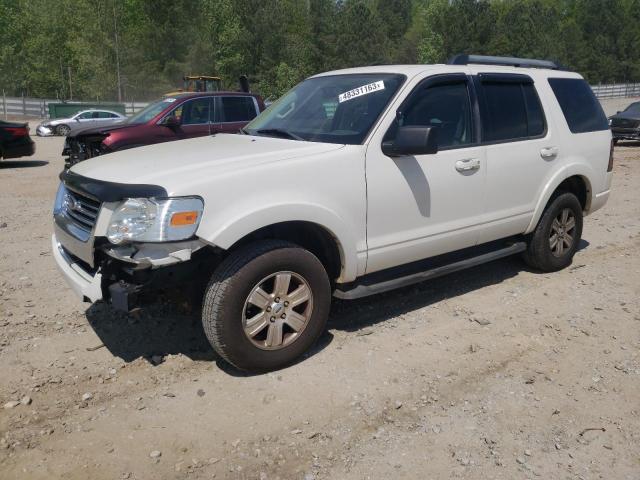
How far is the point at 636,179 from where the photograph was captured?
11414 millimetres

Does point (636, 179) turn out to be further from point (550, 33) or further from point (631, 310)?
point (550, 33)

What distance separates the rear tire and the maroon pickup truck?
663 centimetres

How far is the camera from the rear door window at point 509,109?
4.73 meters

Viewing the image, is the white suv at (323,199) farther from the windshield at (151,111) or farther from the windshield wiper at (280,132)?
the windshield at (151,111)

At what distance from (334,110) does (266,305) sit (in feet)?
5.14

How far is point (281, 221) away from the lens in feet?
11.6

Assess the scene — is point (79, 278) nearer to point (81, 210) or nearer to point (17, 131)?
point (81, 210)

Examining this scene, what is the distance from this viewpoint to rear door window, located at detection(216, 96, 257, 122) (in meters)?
11.1

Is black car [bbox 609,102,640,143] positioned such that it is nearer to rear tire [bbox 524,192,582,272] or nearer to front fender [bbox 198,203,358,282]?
rear tire [bbox 524,192,582,272]

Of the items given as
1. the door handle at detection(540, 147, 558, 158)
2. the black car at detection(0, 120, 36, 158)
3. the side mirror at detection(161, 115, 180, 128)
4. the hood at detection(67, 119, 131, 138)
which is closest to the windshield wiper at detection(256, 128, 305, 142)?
the door handle at detection(540, 147, 558, 158)

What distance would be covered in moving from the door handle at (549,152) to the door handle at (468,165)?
903 mm

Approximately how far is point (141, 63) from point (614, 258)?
55.6 m

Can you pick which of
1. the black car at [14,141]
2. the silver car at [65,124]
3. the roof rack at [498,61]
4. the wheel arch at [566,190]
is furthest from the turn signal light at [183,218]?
the silver car at [65,124]

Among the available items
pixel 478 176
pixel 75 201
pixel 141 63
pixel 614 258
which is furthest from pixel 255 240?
pixel 141 63
